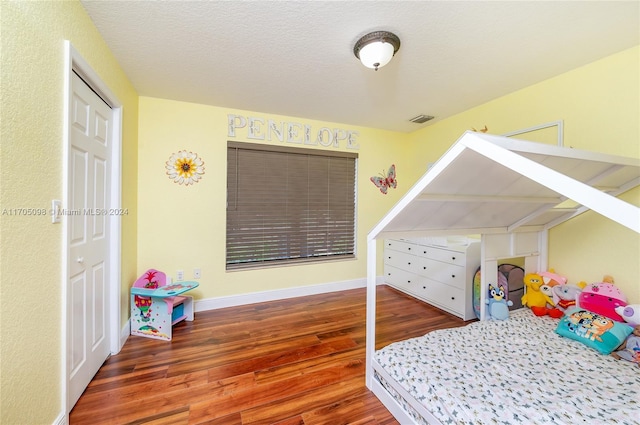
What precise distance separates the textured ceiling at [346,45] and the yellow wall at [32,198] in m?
0.57

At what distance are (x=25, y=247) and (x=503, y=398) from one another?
2313mm

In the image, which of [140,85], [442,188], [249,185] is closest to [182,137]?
[140,85]

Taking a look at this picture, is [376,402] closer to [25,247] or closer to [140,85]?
[25,247]

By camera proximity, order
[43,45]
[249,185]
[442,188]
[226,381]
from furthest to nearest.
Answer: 1. [249,185]
2. [226,381]
3. [442,188]
4. [43,45]

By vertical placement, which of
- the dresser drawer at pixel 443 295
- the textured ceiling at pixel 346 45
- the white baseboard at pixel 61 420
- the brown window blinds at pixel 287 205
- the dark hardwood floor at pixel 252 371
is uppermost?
the textured ceiling at pixel 346 45

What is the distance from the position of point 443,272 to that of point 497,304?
0.69 m

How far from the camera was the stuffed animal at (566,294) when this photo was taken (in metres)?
2.05

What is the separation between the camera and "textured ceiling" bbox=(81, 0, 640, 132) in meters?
1.48

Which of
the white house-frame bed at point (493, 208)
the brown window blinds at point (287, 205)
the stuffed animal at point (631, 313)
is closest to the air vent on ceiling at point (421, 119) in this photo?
the brown window blinds at point (287, 205)

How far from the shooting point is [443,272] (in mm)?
2834

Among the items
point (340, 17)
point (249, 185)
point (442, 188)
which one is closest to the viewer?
point (442, 188)

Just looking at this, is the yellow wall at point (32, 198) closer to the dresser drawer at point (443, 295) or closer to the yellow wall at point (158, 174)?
the yellow wall at point (158, 174)

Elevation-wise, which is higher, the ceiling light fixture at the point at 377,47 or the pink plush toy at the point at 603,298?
the ceiling light fixture at the point at 377,47

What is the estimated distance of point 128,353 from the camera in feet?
6.66
